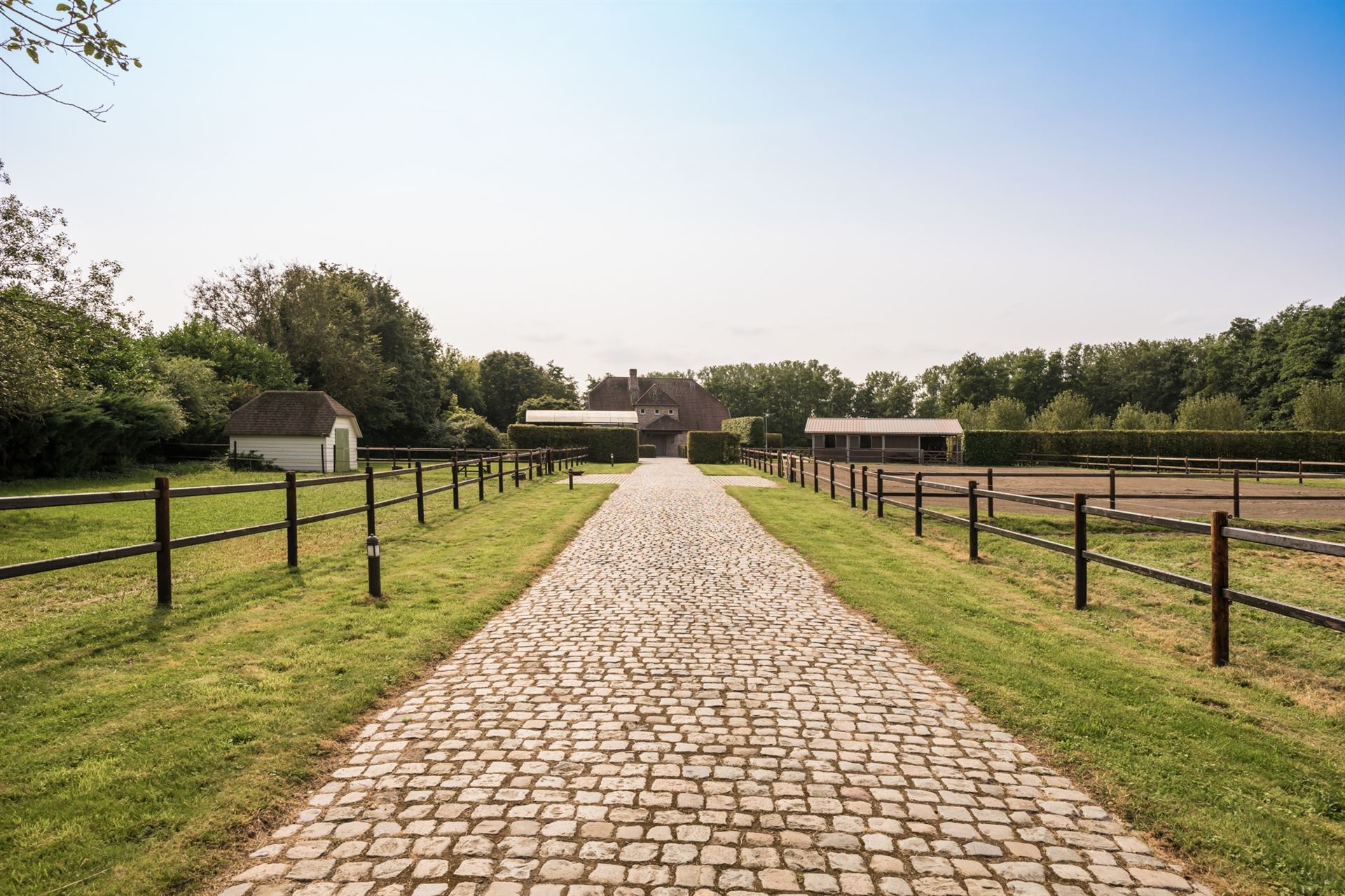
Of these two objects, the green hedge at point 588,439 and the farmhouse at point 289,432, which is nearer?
the farmhouse at point 289,432

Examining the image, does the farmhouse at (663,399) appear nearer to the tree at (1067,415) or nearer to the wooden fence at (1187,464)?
the tree at (1067,415)

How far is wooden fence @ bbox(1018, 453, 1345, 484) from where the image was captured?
3058cm

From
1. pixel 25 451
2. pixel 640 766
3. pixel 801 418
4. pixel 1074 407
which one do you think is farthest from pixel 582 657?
pixel 801 418

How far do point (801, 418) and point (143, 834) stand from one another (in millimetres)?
112204

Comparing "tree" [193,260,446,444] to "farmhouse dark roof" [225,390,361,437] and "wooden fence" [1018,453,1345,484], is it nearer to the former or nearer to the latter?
"farmhouse dark roof" [225,390,361,437]

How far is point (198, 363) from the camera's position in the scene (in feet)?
118

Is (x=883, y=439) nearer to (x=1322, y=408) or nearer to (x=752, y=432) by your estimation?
(x=752, y=432)

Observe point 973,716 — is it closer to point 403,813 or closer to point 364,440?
point 403,813

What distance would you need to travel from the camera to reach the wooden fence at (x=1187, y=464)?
30.6 meters

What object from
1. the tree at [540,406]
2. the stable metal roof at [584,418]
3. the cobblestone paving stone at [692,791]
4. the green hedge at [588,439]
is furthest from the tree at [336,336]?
the cobblestone paving stone at [692,791]

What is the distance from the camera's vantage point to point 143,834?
3.26m

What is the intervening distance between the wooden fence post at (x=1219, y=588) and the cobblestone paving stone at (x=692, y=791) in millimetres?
2776

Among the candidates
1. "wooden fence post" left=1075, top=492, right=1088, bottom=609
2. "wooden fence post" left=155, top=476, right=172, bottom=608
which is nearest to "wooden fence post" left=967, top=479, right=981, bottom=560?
"wooden fence post" left=1075, top=492, right=1088, bottom=609

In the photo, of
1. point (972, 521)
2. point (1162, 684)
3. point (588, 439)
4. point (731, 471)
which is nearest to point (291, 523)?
point (1162, 684)
